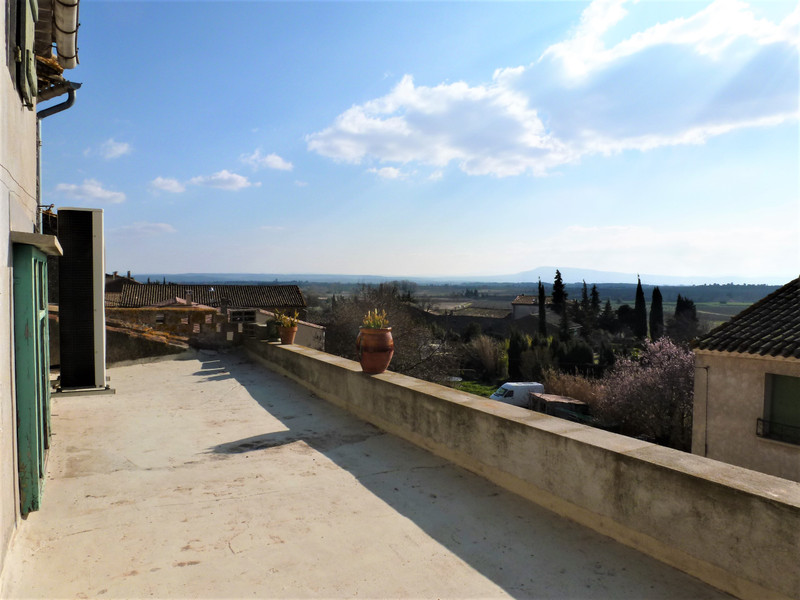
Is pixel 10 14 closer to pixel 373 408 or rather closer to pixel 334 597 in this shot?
pixel 334 597

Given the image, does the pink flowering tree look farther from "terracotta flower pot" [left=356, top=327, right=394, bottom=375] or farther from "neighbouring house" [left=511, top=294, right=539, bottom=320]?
"neighbouring house" [left=511, top=294, right=539, bottom=320]

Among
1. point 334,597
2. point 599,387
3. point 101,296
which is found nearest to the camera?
point 334,597

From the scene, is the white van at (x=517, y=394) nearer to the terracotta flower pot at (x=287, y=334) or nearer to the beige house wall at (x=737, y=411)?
the beige house wall at (x=737, y=411)

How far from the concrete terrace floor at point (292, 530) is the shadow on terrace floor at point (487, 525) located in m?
0.01

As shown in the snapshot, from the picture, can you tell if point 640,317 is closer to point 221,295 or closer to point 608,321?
point 608,321

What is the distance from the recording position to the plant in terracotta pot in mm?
5531

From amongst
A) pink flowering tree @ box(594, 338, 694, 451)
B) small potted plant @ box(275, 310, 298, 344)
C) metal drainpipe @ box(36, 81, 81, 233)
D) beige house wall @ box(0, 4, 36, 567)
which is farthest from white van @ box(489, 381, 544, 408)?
beige house wall @ box(0, 4, 36, 567)

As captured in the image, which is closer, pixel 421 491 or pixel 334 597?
pixel 334 597

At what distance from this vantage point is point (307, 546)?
112 inches

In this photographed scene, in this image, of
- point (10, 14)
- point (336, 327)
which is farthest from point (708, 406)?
point (336, 327)

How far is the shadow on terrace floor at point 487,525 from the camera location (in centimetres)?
248

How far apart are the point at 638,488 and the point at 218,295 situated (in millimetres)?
48008

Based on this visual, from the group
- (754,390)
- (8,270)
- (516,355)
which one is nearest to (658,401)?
(754,390)

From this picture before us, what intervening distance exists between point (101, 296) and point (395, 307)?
2700cm
